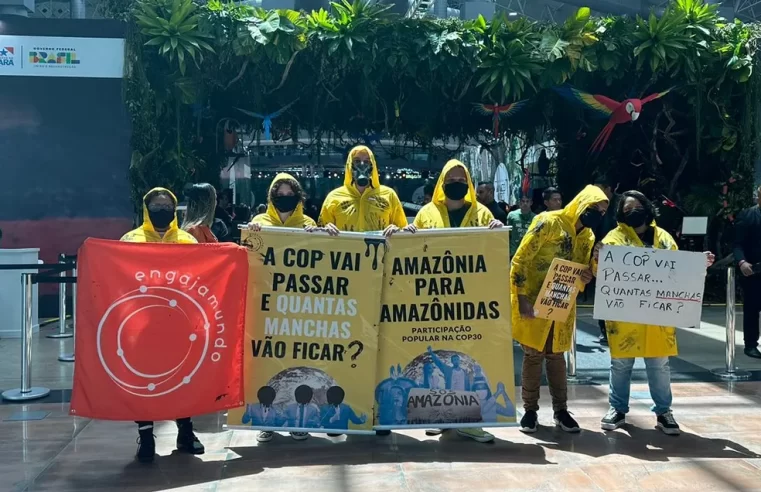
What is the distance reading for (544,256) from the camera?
5.19m

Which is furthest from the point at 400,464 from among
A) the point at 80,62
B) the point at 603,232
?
the point at 80,62

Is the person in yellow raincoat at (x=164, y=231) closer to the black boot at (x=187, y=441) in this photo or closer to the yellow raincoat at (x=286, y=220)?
the black boot at (x=187, y=441)

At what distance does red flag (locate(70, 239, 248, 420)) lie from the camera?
4.61m

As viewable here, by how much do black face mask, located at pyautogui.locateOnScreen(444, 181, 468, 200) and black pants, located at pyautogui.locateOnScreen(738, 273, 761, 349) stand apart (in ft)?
14.0

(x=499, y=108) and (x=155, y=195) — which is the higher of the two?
(x=499, y=108)

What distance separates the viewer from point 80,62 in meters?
10.2

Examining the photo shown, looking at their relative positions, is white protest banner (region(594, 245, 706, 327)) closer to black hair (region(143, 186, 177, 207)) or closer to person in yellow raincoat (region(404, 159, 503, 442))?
person in yellow raincoat (region(404, 159, 503, 442))

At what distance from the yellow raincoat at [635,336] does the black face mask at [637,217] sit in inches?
3.4

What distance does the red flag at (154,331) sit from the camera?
4.61m

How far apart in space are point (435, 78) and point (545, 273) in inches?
238

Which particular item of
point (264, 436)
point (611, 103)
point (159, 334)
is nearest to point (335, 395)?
point (264, 436)

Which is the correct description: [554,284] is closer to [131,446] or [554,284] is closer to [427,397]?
[427,397]

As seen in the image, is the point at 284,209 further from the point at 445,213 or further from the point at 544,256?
the point at 544,256

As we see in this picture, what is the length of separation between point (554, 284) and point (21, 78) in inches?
322
